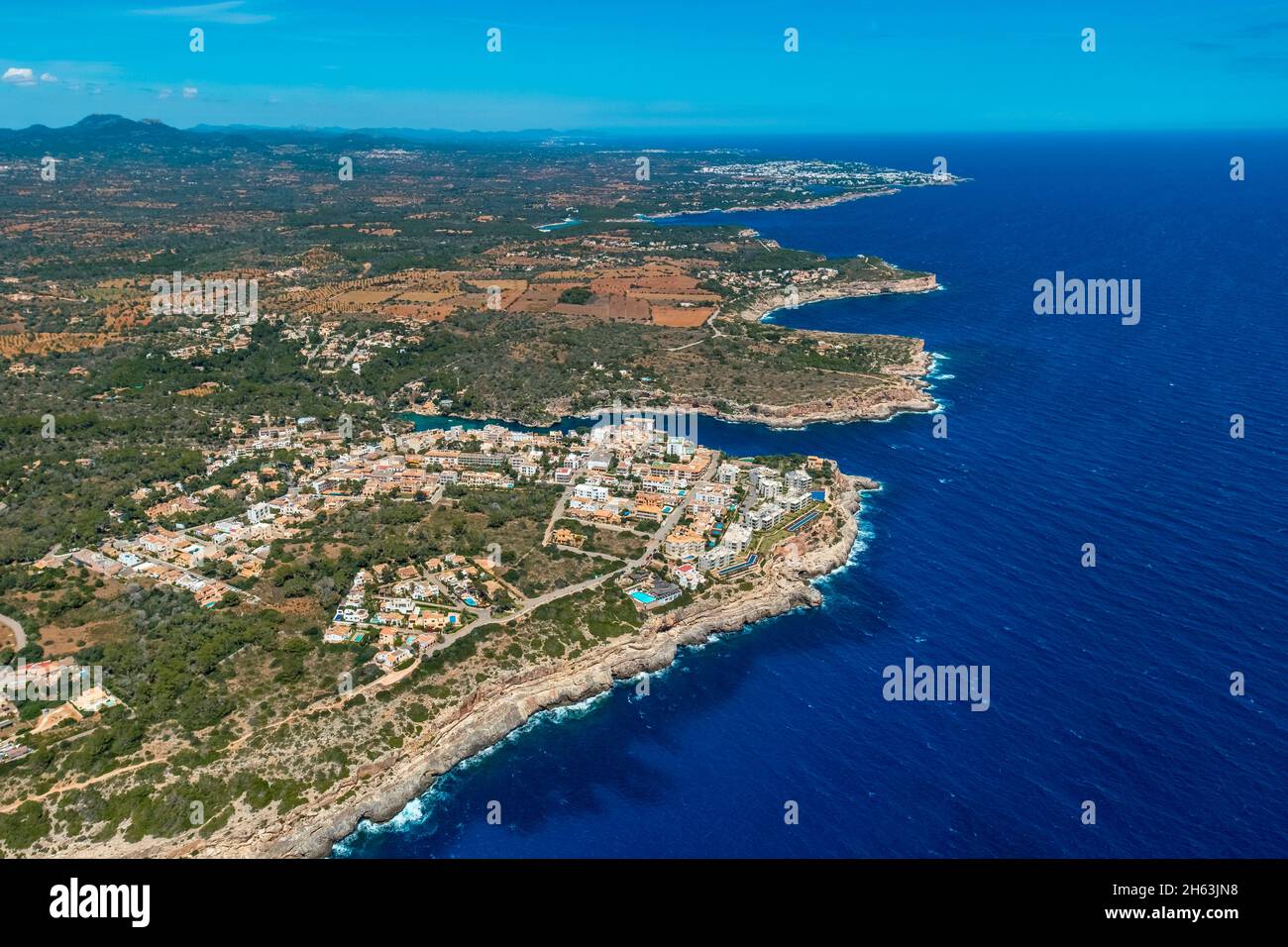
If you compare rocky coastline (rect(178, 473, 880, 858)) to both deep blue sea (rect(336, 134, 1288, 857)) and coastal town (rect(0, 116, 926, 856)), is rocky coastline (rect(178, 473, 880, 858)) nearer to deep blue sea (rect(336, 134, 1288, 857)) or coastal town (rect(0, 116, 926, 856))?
coastal town (rect(0, 116, 926, 856))

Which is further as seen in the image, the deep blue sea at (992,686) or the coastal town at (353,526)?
the coastal town at (353,526)

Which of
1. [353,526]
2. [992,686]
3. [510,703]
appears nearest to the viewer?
[510,703]

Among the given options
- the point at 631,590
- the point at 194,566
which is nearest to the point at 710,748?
the point at 631,590

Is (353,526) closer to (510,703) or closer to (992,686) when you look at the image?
(510,703)

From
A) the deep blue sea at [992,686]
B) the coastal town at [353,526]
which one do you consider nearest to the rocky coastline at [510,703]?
the coastal town at [353,526]

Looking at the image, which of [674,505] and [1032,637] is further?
[674,505]

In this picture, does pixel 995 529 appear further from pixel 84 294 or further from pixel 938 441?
pixel 84 294

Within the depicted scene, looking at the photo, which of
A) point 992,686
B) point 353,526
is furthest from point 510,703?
point 992,686

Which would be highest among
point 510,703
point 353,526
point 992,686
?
point 353,526

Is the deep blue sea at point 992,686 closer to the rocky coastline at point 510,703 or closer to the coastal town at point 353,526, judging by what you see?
the rocky coastline at point 510,703
